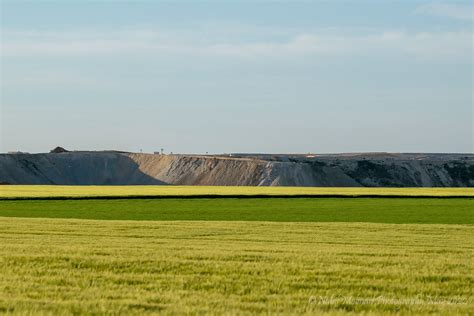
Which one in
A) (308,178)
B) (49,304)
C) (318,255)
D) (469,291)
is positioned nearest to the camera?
(49,304)

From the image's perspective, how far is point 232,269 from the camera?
16781mm

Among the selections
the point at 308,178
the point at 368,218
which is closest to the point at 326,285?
the point at 368,218

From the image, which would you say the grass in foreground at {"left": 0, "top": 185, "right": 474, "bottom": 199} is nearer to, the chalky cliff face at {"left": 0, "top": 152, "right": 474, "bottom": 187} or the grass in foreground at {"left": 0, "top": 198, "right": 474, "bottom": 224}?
the grass in foreground at {"left": 0, "top": 198, "right": 474, "bottom": 224}

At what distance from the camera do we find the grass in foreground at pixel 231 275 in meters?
12.8

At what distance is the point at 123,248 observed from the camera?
70.4 ft

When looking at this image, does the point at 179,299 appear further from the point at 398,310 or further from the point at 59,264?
the point at 59,264

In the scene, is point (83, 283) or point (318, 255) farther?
point (318, 255)

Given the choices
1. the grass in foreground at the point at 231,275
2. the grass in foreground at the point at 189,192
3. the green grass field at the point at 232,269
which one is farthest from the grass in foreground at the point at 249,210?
the grass in foreground at the point at 231,275

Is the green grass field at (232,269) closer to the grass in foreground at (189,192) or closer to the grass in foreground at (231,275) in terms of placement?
the grass in foreground at (231,275)

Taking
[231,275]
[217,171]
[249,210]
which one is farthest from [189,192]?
[217,171]

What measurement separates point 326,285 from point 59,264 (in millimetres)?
5379

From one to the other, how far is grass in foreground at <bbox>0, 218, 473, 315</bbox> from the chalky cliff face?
10901cm

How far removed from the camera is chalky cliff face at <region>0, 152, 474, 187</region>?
140750 millimetres

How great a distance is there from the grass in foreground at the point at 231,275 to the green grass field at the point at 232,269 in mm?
21
